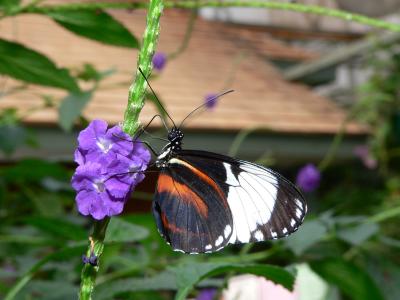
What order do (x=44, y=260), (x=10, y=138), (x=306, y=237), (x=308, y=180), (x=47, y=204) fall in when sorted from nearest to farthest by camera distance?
(x=44, y=260)
(x=306, y=237)
(x=10, y=138)
(x=47, y=204)
(x=308, y=180)

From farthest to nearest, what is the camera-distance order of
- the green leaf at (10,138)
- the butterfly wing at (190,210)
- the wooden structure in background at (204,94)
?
the wooden structure in background at (204,94)
the green leaf at (10,138)
the butterfly wing at (190,210)

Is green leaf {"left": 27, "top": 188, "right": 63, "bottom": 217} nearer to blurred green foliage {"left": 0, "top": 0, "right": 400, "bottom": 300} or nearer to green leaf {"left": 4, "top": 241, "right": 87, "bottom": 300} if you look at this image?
blurred green foliage {"left": 0, "top": 0, "right": 400, "bottom": 300}

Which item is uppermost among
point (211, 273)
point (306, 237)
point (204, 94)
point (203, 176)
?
point (203, 176)

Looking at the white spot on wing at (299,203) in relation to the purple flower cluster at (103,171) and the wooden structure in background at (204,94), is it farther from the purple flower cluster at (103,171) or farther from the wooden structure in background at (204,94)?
the wooden structure in background at (204,94)

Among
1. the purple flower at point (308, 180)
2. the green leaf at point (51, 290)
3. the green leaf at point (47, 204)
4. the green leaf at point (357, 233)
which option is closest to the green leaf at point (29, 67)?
the green leaf at point (51, 290)

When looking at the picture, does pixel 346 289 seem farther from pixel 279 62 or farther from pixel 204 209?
pixel 279 62

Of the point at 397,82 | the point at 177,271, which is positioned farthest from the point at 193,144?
the point at 177,271

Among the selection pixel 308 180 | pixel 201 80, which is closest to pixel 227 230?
pixel 308 180

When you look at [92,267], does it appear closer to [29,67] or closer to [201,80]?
[29,67]
